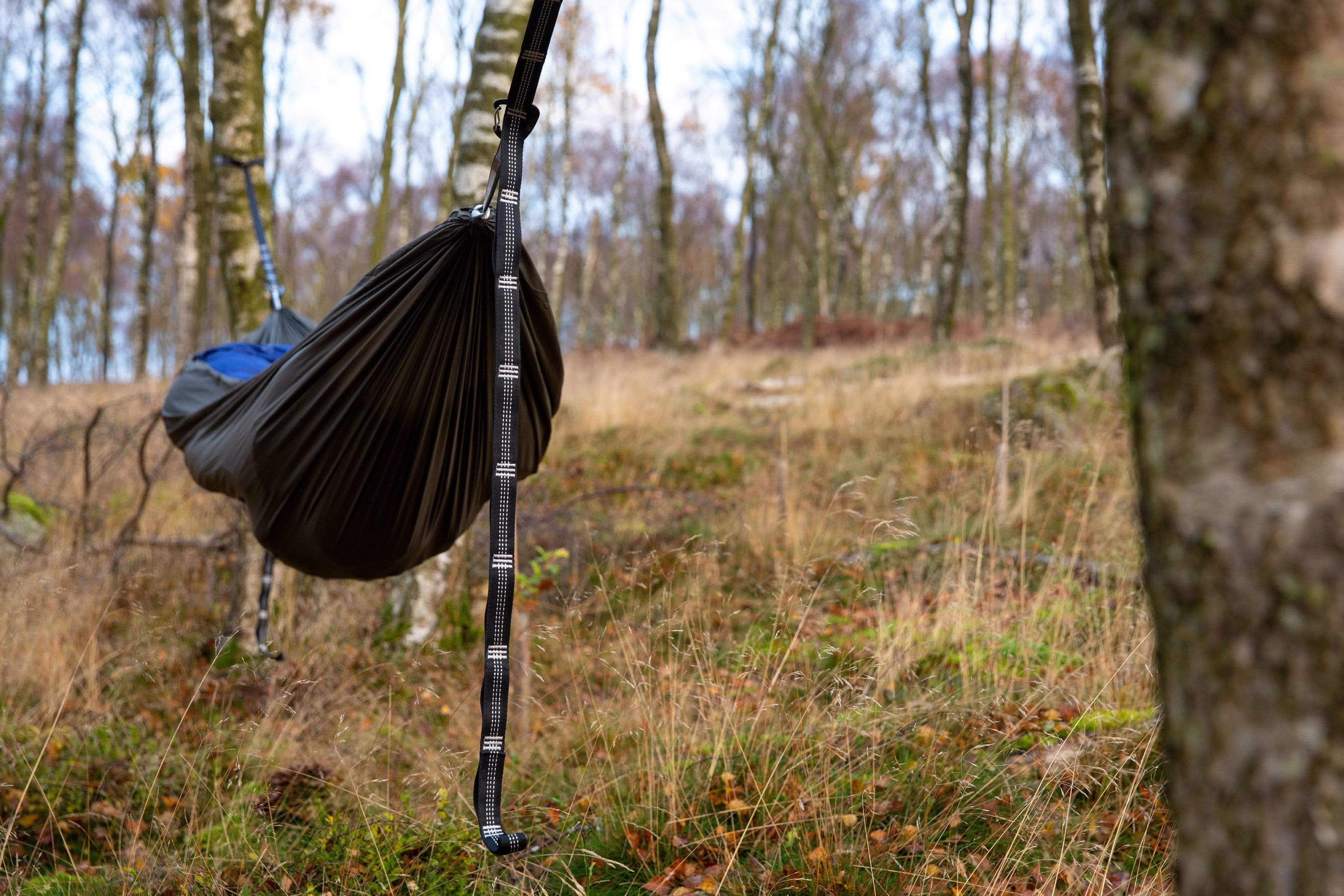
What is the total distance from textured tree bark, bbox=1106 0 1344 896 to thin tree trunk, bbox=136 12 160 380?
12.1 m

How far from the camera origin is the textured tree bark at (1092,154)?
5.82m

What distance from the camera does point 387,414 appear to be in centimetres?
199

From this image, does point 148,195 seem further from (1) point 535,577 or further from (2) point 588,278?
(1) point 535,577

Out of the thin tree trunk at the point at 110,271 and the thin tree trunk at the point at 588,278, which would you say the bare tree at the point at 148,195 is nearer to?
the thin tree trunk at the point at 110,271

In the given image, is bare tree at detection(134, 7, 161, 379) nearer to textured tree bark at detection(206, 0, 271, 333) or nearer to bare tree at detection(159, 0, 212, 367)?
bare tree at detection(159, 0, 212, 367)

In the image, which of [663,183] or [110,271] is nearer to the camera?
[663,183]

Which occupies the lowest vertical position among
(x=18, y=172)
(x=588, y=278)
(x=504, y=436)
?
(x=504, y=436)

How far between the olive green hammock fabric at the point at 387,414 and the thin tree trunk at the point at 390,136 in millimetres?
7849

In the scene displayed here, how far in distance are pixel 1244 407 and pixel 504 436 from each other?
43.0 inches

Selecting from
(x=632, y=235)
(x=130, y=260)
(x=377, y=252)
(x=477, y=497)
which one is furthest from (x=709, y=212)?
(x=477, y=497)

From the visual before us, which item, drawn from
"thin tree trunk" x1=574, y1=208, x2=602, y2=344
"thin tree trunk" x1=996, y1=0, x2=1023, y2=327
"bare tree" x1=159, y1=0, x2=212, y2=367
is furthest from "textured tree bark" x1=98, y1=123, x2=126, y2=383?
"thin tree trunk" x1=996, y1=0, x2=1023, y2=327


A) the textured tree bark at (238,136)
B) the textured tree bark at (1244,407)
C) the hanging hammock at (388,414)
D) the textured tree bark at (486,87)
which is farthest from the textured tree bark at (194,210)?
the textured tree bark at (1244,407)

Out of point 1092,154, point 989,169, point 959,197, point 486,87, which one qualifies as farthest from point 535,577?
point 989,169

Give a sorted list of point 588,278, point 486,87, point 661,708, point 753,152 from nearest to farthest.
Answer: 1. point 661,708
2. point 486,87
3. point 753,152
4. point 588,278
